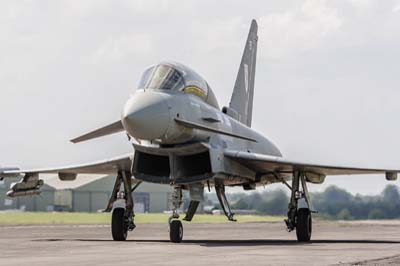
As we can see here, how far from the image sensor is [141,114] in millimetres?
19000

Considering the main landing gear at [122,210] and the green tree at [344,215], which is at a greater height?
the green tree at [344,215]

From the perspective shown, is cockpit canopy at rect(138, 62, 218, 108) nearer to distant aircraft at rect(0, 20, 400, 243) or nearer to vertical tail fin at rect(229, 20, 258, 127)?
distant aircraft at rect(0, 20, 400, 243)

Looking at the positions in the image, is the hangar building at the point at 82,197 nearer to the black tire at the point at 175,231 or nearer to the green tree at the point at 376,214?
the green tree at the point at 376,214

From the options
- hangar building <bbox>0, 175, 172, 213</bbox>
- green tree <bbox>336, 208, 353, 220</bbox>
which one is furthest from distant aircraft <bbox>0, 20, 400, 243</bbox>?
hangar building <bbox>0, 175, 172, 213</bbox>

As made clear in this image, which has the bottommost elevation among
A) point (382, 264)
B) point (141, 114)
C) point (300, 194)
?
point (382, 264)

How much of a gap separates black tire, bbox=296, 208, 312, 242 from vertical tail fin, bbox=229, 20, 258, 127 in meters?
5.32

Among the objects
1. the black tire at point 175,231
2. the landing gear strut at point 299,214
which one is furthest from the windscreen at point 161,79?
the landing gear strut at point 299,214

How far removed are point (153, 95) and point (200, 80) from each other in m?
2.43

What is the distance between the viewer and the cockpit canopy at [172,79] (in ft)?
66.4

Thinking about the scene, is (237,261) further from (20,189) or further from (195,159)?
(20,189)

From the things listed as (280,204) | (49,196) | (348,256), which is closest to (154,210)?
(49,196)

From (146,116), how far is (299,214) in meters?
5.34

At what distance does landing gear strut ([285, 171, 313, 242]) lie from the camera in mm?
22188

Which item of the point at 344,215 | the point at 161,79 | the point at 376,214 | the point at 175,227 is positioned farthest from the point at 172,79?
the point at 376,214
